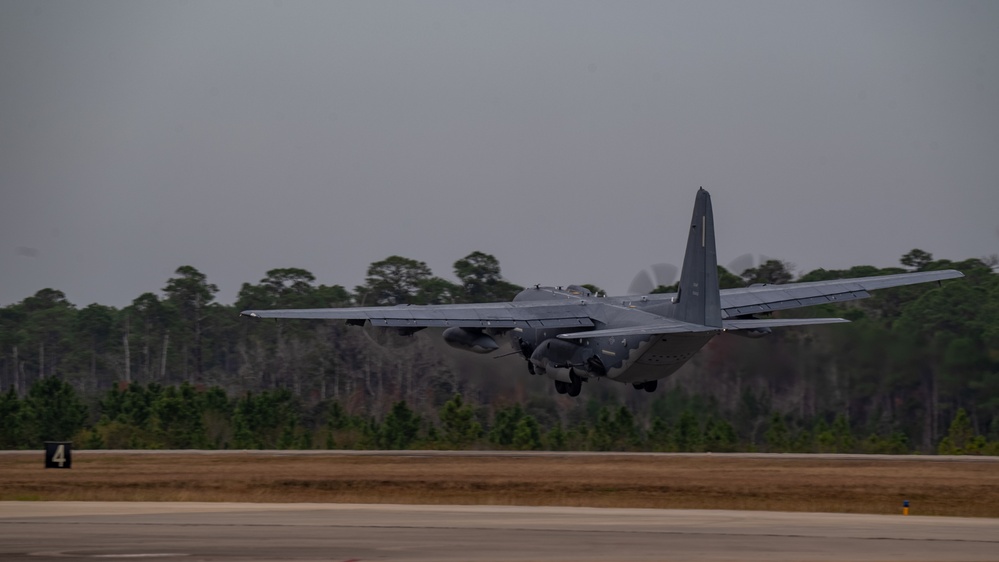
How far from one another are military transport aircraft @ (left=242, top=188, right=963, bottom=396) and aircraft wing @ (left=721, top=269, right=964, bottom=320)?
0.05 meters

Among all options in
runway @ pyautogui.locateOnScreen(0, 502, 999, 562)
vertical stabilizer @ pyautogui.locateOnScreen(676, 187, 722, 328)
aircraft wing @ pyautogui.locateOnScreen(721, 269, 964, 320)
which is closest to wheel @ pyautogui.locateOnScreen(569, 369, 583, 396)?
aircraft wing @ pyautogui.locateOnScreen(721, 269, 964, 320)

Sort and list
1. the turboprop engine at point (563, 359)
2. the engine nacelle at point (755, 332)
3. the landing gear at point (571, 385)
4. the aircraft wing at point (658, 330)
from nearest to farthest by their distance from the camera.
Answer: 1. the aircraft wing at point (658, 330)
2. the engine nacelle at point (755, 332)
3. the turboprop engine at point (563, 359)
4. the landing gear at point (571, 385)

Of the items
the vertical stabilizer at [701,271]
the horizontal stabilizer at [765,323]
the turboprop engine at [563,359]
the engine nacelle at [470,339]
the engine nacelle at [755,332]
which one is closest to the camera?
the horizontal stabilizer at [765,323]

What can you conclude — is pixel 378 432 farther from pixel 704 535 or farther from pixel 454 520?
pixel 704 535

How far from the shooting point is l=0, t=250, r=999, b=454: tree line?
206 ft

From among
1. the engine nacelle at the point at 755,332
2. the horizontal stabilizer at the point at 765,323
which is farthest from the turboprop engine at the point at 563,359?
the horizontal stabilizer at the point at 765,323

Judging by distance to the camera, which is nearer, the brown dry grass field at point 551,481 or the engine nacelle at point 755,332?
the brown dry grass field at point 551,481

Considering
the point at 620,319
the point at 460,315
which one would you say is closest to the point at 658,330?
the point at 620,319

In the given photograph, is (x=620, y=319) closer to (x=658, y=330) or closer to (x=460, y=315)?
(x=658, y=330)

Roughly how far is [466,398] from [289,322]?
36.4 m

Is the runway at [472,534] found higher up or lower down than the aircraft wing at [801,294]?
lower down

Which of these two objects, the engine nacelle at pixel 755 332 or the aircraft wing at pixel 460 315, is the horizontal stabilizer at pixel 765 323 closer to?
the engine nacelle at pixel 755 332

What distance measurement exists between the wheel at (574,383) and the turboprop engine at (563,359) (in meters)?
0.14

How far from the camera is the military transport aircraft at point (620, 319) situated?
1933 inches
